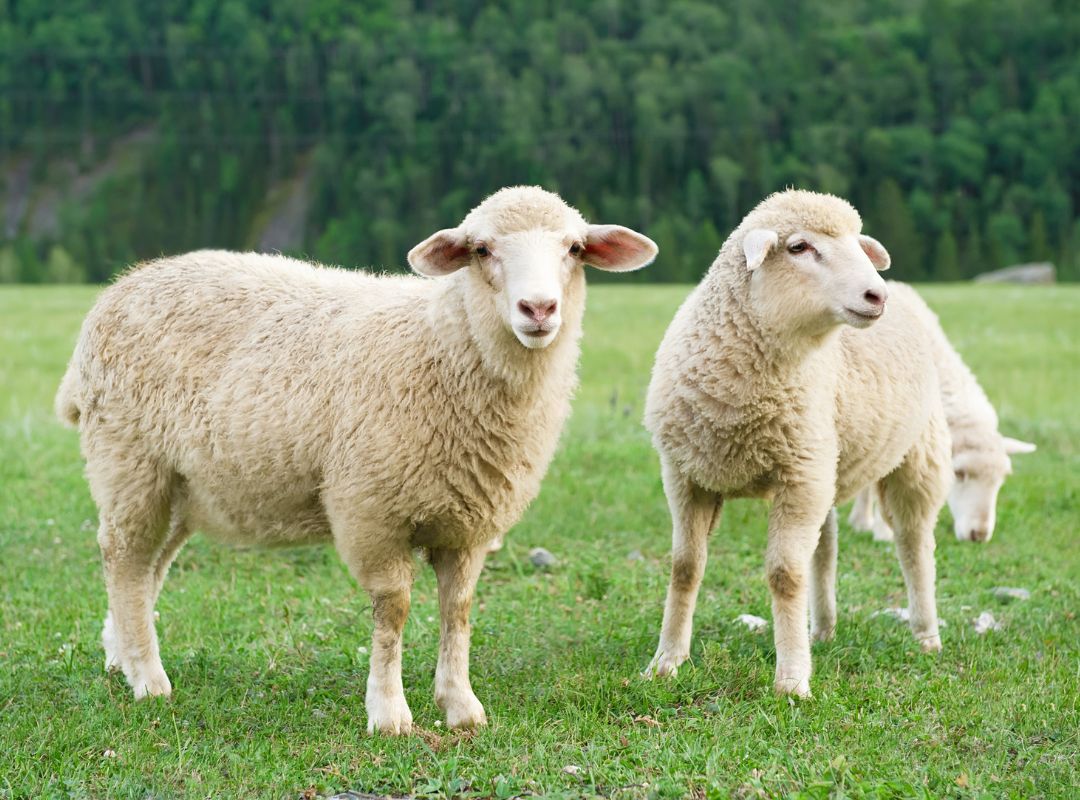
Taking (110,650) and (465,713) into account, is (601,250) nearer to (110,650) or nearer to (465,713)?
(465,713)

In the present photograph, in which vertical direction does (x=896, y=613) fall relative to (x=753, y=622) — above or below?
below

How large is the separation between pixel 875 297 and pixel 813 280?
288mm

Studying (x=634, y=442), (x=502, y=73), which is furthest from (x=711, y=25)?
(x=634, y=442)

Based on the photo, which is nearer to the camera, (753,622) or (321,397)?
(321,397)

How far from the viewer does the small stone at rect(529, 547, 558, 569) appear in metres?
8.11

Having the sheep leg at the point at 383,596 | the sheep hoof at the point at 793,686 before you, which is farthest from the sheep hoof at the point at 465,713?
the sheep hoof at the point at 793,686

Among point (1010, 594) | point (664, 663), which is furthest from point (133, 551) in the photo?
point (1010, 594)

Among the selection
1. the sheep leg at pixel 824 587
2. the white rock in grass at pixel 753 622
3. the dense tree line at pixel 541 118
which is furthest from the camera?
the dense tree line at pixel 541 118

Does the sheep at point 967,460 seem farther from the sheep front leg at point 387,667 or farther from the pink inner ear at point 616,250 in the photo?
the sheep front leg at point 387,667

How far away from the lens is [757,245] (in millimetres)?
5500

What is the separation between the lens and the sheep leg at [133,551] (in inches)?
223

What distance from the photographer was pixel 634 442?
1217 centimetres

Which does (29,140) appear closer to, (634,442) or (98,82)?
(98,82)

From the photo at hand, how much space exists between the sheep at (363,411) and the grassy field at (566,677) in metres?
0.36
